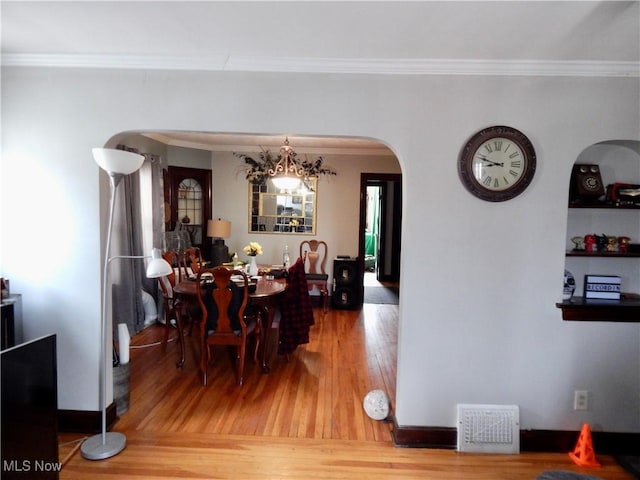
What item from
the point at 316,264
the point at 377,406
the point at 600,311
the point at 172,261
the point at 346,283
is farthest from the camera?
the point at 316,264

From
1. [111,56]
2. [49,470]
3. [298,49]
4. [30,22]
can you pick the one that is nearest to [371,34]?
[298,49]

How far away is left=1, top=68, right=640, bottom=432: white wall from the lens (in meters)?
2.35

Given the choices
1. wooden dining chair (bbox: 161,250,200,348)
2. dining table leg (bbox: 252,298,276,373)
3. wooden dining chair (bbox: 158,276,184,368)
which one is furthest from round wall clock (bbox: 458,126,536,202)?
wooden dining chair (bbox: 158,276,184,368)

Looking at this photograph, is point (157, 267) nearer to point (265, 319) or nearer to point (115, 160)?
point (115, 160)

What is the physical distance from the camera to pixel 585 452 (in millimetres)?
2346

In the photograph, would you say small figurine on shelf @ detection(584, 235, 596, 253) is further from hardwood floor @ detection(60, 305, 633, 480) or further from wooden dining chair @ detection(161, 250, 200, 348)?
wooden dining chair @ detection(161, 250, 200, 348)

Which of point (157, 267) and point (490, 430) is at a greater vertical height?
point (157, 267)

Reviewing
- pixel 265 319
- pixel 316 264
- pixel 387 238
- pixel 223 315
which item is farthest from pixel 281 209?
pixel 223 315

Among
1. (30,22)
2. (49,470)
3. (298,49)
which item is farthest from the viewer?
(298,49)

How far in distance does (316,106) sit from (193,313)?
2259 mm

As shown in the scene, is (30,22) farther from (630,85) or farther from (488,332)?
(630,85)

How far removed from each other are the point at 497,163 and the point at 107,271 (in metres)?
2.37

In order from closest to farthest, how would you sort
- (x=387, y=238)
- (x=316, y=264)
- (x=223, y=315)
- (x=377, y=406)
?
(x=377, y=406)
(x=223, y=315)
(x=316, y=264)
(x=387, y=238)

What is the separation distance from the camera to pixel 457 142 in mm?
2367
